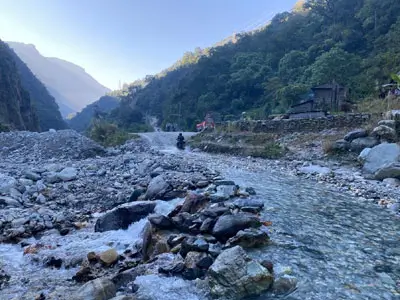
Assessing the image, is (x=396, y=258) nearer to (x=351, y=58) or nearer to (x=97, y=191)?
(x=97, y=191)

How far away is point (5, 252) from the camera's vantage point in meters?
6.31

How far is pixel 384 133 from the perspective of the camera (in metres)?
Answer: 14.3

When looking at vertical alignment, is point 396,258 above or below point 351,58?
below

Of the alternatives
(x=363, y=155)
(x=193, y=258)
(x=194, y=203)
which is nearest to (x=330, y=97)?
(x=363, y=155)

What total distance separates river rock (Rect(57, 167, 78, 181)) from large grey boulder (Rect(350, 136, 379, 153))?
12805mm

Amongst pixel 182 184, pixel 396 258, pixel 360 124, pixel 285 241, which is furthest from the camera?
pixel 360 124

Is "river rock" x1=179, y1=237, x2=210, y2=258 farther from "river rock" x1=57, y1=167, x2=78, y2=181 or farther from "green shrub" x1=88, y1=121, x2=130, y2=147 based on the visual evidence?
"green shrub" x1=88, y1=121, x2=130, y2=147

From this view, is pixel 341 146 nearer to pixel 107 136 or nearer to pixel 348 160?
pixel 348 160

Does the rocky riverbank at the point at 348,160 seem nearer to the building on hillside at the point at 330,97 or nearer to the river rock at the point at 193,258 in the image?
the river rock at the point at 193,258

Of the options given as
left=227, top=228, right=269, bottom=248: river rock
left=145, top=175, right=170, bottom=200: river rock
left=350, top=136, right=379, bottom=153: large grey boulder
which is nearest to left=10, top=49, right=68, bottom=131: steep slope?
left=145, top=175, right=170, bottom=200: river rock

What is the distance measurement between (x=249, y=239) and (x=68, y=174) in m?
9.27

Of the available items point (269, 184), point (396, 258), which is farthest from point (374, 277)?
point (269, 184)

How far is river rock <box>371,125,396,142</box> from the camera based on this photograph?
1392 centimetres

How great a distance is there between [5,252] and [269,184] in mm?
8246
